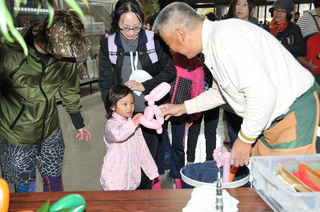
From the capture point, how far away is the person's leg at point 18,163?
1746 mm

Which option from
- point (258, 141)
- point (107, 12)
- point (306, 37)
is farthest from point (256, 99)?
point (107, 12)

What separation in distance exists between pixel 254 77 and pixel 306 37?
263 centimetres

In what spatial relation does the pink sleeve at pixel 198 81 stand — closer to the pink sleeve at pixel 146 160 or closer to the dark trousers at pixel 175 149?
the dark trousers at pixel 175 149

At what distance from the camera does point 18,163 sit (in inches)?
68.7

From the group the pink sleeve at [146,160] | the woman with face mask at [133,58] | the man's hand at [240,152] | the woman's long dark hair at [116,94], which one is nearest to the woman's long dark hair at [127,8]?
the woman with face mask at [133,58]

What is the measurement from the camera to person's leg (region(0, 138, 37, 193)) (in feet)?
5.73

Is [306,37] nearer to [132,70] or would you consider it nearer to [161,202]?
[132,70]

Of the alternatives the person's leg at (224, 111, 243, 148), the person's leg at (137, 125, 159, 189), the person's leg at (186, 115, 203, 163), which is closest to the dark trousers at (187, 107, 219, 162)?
the person's leg at (186, 115, 203, 163)

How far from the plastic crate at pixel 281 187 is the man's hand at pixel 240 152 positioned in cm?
8

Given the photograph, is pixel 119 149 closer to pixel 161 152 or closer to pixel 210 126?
pixel 161 152

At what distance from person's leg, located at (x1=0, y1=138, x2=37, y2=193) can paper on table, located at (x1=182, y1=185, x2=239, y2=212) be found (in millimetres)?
1031

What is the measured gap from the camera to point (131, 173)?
2051 millimetres

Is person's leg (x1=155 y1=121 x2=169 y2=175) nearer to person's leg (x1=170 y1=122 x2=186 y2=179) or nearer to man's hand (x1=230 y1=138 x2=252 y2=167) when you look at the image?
person's leg (x1=170 y1=122 x2=186 y2=179)

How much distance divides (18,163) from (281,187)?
1382 millimetres
